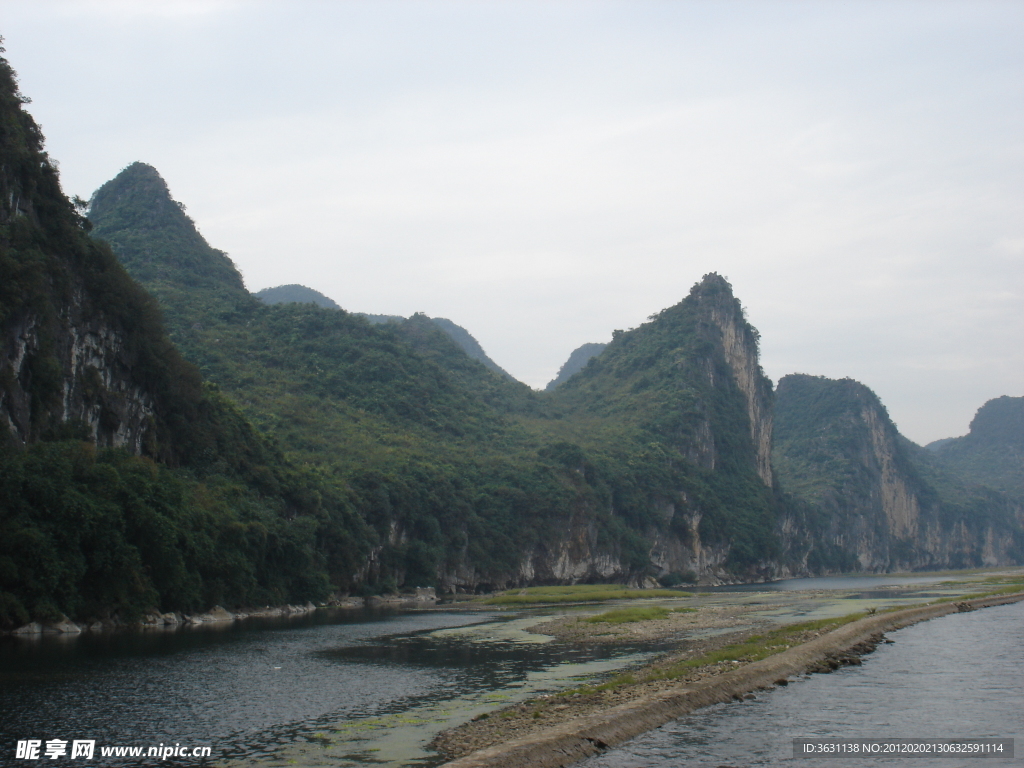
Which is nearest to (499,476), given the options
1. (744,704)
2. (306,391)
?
(306,391)

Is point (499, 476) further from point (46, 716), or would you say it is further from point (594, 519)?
point (46, 716)

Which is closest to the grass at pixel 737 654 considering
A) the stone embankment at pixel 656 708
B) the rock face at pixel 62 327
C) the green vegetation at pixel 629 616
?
the stone embankment at pixel 656 708

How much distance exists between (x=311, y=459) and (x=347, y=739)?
243ft

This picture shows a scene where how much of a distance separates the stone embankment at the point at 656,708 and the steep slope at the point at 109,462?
94.5ft

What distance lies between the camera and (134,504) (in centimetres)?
4753

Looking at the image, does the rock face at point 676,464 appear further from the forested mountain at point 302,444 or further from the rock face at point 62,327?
the rock face at point 62,327

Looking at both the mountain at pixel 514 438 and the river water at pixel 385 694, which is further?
the mountain at pixel 514 438

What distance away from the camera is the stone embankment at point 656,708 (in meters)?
19.5

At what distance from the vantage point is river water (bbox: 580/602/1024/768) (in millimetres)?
20219

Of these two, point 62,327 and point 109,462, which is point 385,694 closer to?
point 109,462

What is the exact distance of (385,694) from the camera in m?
28.4

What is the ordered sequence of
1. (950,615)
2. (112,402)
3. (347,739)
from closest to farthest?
(347,739) → (950,615) → (112,402)

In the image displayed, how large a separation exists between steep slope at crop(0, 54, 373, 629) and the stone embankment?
2882cm

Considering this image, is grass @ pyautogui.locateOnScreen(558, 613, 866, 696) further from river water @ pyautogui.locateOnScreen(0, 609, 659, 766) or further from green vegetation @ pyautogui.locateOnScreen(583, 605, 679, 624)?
green vegetation @ pyautogui.locateOnScreen(583, 605, 679, 624)
